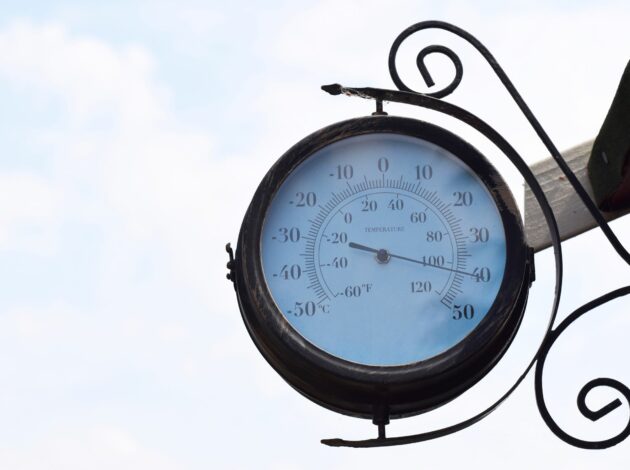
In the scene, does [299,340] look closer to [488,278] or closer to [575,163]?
[488,278]

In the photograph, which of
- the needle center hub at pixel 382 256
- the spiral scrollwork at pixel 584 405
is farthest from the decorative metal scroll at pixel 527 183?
the needle center hub at pixel 382 256

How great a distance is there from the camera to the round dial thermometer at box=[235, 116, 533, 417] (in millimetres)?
4227

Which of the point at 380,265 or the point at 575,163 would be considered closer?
the point at 380,265

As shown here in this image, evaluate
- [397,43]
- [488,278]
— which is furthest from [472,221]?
[397,43]

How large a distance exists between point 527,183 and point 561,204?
66 cm

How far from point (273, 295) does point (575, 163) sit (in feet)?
3.76

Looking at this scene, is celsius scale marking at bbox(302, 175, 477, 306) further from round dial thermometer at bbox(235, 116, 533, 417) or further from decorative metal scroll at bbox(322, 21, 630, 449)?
decorative metal scroll at bbox(322, 21, 630, 449)

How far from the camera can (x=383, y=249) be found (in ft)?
14.4

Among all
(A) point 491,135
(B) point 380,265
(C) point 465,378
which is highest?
(A) point 491,135

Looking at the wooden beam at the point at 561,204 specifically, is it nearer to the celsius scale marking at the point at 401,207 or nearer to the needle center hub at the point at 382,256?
the celsius scale marking at the point at 401,207

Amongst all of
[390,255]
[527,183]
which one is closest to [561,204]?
[527,183]

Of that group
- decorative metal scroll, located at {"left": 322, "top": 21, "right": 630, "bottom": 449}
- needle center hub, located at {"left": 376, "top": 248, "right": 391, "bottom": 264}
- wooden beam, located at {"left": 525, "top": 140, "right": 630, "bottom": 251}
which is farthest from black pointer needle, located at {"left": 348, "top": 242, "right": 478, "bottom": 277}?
wooden beam, located at {"left": 525, "top": 140, "right": 630, "bottom": 251}

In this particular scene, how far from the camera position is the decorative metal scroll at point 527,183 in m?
4.21

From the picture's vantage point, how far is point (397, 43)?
4.49 meters
